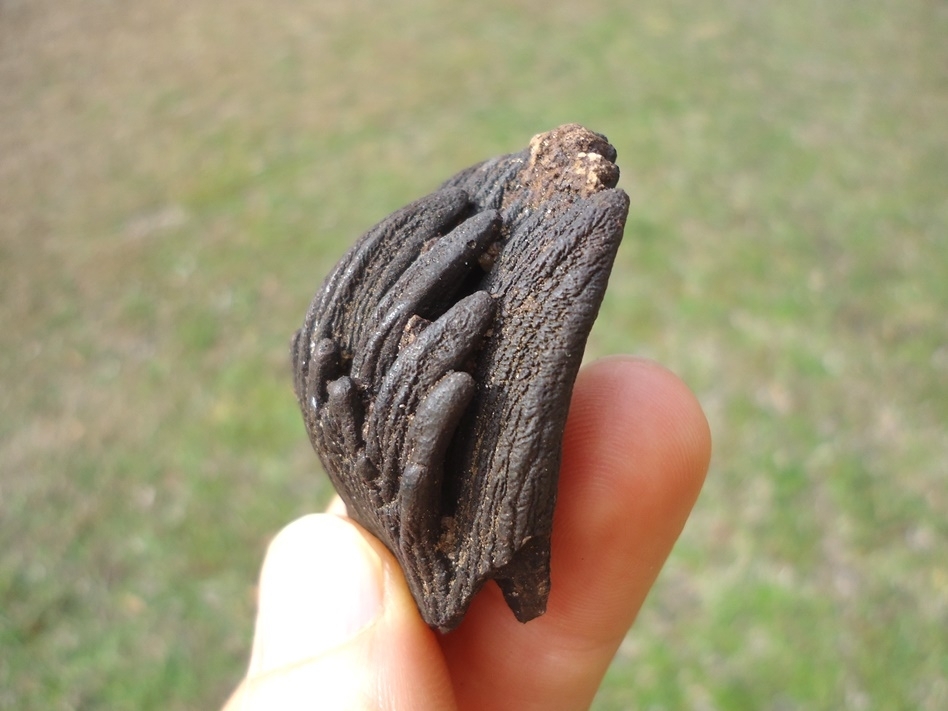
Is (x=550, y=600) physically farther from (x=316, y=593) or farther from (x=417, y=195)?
(x=417, y=195)

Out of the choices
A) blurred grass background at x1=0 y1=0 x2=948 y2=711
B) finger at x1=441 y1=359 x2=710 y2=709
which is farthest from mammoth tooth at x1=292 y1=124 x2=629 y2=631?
blurred grass background at x1=0 y1=0 x2=948 y2=711

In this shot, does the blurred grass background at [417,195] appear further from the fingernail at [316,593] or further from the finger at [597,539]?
the fingernail at [316,593]

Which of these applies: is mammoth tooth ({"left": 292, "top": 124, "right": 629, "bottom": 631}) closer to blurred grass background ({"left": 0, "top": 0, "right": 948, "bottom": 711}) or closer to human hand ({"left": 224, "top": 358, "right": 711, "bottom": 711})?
human hand ({"left": 224, "top": 358, "right": 711, "bottom": 711})

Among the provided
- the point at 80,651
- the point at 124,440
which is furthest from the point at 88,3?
the point at 80,651

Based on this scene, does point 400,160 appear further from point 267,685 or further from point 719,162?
point 267,685

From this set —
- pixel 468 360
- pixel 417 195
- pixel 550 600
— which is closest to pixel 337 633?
pixel 550 600
